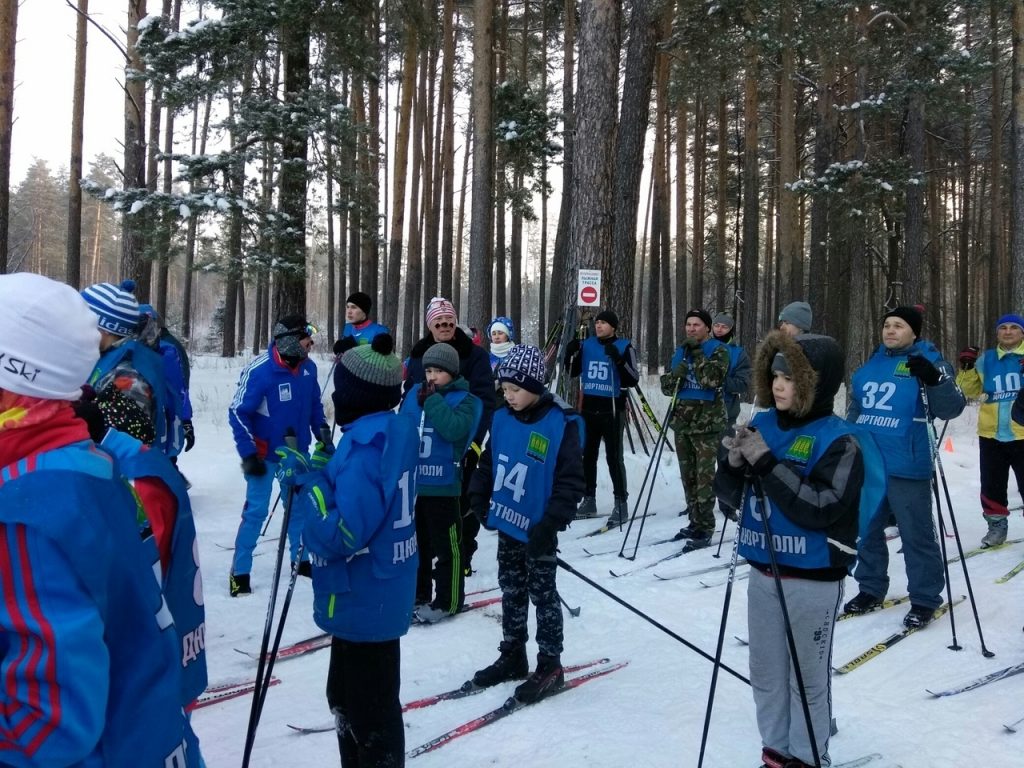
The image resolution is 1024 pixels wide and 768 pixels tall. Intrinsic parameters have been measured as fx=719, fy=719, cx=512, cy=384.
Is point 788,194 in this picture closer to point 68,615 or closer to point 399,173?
point 399,173

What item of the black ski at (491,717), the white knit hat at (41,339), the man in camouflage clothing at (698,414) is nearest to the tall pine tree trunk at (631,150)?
the man in camouflage clothing at (698,414)

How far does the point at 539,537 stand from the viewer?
359cm

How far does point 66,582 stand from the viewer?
1.20m

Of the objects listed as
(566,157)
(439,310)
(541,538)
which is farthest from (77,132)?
(541,538)

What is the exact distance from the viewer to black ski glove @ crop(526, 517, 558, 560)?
11.7 feet

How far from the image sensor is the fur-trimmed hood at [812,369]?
9.53 ft

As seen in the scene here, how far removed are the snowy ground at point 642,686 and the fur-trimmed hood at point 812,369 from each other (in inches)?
66.0

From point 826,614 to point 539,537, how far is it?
1.33m

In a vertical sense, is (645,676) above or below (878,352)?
Result: below

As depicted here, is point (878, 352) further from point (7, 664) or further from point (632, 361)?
point (7, 664)

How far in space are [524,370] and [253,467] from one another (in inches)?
94.3

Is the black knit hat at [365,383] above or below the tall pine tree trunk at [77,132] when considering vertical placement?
below

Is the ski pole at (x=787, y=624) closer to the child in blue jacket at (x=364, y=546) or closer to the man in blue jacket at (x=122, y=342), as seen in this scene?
the child in blue jacket at (x=364, y=546)

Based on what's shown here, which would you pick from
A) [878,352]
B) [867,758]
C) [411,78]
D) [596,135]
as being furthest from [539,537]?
[411,78]
